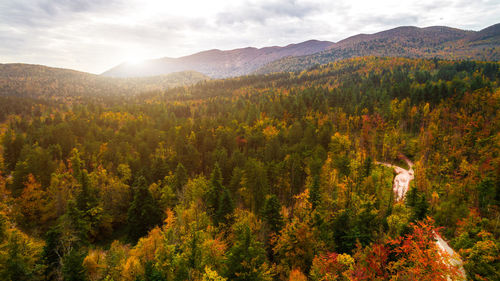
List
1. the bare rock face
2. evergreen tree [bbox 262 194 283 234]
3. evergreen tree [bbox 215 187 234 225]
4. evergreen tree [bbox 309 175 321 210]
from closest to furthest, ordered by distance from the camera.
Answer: evergreen tree [bbox 262 194 283 234]
evergreen tree [bbox 309 175 321 210]
evergreen tree [bbox 215 187 234 225]
the bare rock face

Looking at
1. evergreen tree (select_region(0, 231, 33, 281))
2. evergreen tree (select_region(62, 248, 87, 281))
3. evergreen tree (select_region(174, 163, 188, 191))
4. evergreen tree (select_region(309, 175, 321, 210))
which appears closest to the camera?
evergreen tree (select_region(62, 248, 87, 281))

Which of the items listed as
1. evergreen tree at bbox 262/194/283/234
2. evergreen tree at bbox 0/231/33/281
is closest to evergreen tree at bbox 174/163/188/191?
evergreen tree at bbox 262/194/283/234

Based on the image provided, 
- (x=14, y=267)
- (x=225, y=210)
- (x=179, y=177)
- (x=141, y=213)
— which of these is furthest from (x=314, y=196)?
(x=14, y=267)

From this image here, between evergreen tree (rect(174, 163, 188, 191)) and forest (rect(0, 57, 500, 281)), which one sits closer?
forest (rect(0, 57, 500, 281))

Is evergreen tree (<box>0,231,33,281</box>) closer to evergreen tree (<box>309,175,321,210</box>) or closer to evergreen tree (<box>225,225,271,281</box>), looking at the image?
evergreen tree (<box>225,225,271,281</box>)

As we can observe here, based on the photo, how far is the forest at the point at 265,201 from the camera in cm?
2422

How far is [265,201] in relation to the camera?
38125 mm

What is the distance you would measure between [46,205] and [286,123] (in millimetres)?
76937

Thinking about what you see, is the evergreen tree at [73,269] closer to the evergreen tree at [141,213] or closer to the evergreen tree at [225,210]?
the evergreen tree at [225,210]

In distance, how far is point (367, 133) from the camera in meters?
76.9

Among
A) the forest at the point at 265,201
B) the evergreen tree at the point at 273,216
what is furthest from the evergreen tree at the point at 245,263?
the evergreen tree at the point at 273,216

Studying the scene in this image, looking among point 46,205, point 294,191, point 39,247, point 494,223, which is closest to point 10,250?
point 39,247

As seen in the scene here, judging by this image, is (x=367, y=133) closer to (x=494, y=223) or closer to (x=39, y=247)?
(x=494, y=223)

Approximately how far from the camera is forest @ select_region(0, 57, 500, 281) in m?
24.2
